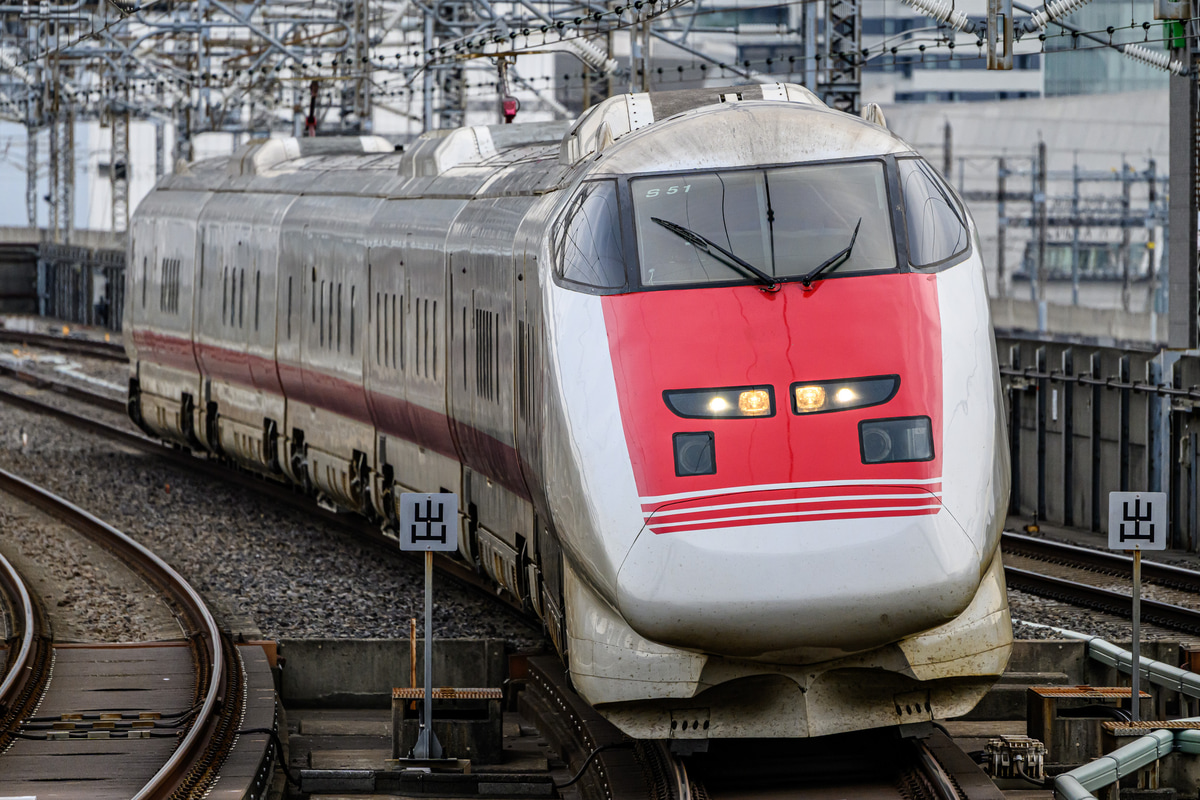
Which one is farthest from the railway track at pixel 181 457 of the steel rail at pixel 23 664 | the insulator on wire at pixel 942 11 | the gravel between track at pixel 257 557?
the insulator on wire at pixel 942 11

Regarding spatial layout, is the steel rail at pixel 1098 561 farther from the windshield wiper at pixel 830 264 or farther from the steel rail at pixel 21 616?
the steel rail at pixel 21 616

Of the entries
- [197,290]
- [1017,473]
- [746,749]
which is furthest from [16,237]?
[746,749]

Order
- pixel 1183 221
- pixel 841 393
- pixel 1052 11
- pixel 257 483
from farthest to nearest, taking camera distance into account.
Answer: pixel 257 483
pixel 1183 221
pixel 1052 11
pixel 841 393

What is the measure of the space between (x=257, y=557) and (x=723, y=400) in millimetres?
10701

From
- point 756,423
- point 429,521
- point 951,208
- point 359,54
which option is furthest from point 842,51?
point 756,423

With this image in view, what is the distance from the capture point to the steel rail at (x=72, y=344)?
44.6 metres

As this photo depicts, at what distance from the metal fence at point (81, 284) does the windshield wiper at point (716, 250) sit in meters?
44.0

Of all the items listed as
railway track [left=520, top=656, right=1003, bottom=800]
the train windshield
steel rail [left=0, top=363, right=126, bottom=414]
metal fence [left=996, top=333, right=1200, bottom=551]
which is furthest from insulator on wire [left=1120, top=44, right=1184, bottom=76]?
steel rail [left=0, top=363, right=126, bottom=414]

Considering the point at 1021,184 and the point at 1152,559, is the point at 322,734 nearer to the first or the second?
the point at 1152,559

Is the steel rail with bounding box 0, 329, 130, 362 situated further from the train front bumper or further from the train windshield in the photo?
the train front bumper

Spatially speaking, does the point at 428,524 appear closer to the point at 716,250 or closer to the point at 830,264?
the point at 716,250

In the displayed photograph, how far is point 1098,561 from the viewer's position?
18406mm

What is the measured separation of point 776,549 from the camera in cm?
888

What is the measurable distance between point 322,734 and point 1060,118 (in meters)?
58.1
